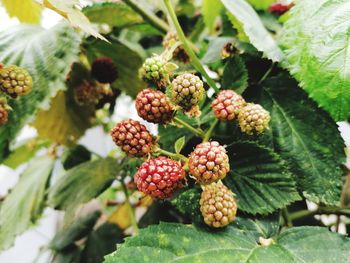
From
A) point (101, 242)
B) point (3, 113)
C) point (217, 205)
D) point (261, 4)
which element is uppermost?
point (261, 4)

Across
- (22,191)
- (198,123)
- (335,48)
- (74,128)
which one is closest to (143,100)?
(198,123)

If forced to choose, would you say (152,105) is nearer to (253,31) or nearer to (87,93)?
(253,31)

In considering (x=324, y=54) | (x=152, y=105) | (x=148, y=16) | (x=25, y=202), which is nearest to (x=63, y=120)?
(x=25, y=202)

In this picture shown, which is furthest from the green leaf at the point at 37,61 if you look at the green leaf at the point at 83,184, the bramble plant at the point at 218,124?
the green leaf at the point at 83,184

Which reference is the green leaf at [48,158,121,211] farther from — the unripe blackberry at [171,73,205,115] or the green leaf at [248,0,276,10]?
the green leaf at [248,0,276,10]

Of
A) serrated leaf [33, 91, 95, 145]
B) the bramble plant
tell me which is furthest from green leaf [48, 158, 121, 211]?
serrated leaf [33, 91, 95, 145]

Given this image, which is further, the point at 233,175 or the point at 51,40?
the point at 51,40

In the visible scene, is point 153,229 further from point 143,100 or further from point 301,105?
point 301,105

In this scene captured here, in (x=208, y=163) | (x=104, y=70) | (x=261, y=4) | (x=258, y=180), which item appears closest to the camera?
(x=208, y=163)
